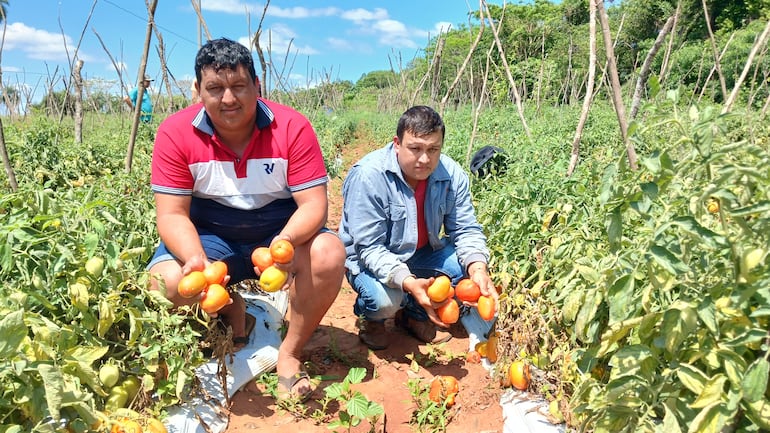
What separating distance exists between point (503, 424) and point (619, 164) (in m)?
1.16

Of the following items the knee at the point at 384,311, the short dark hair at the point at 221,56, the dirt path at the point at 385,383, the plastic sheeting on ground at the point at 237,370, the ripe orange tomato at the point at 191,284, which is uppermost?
the short dark hair at the point at 221,56

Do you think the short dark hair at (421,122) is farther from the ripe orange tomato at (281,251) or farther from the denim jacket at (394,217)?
the ripe orange tomato at (281,251)

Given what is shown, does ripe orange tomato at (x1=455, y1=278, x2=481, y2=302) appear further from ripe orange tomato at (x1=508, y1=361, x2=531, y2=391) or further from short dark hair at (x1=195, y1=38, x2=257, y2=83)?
short dark hair at (x1=195, y1=38, x2=257, y2=83)

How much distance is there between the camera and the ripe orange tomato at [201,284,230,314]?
175 cm

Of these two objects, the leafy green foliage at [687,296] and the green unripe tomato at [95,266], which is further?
the green unripe tomato at [95,266]

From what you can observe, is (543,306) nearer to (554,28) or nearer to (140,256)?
Answer: (140,256)

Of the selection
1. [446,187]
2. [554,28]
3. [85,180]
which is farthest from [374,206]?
[554,28]

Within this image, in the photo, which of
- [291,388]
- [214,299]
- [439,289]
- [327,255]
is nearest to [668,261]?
[439,289]

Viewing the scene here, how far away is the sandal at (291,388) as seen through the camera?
80.0 inches

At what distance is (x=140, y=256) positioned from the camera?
6.75 ft

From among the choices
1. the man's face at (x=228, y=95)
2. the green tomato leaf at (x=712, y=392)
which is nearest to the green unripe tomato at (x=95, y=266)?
the man's face at (x=228, y=95)

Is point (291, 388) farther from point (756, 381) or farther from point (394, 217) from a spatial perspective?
point (756, 381)

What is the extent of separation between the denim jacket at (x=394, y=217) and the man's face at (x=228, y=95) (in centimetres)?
64

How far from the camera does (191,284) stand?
5.73ft
